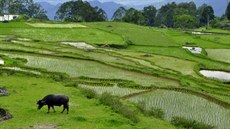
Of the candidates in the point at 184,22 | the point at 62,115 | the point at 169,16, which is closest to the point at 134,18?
the point at 184,22

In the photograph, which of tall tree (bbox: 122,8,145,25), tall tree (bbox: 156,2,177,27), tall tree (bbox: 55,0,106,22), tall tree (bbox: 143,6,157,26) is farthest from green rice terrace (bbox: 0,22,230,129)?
tall tree (bbox: 143,6,157,26)

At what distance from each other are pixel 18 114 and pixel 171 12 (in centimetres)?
9776

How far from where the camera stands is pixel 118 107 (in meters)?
15.5

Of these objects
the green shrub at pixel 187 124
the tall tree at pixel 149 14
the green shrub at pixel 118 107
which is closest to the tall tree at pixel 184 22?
the tall tree at pixel 149 14

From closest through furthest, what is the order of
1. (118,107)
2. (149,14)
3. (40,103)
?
1. (40,103)
2. (118,107)
3. (149,14)

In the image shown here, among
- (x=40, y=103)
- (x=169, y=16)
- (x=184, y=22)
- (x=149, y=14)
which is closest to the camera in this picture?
(x=40, y=103)

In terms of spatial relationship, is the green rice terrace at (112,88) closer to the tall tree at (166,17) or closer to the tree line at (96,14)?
the tree line at (96,14)

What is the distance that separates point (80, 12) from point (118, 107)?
79354 millimetres

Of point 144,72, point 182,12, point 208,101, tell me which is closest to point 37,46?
point 144,72

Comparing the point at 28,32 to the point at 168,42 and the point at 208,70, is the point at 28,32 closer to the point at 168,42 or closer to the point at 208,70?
the point at 168,42

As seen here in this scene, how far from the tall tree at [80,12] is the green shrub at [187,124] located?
76602 millimetres

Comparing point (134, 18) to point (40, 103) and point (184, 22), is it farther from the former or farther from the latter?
point (40, 103)

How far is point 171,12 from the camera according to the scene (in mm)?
108688

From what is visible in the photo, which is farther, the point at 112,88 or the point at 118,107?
the point at 112,88
